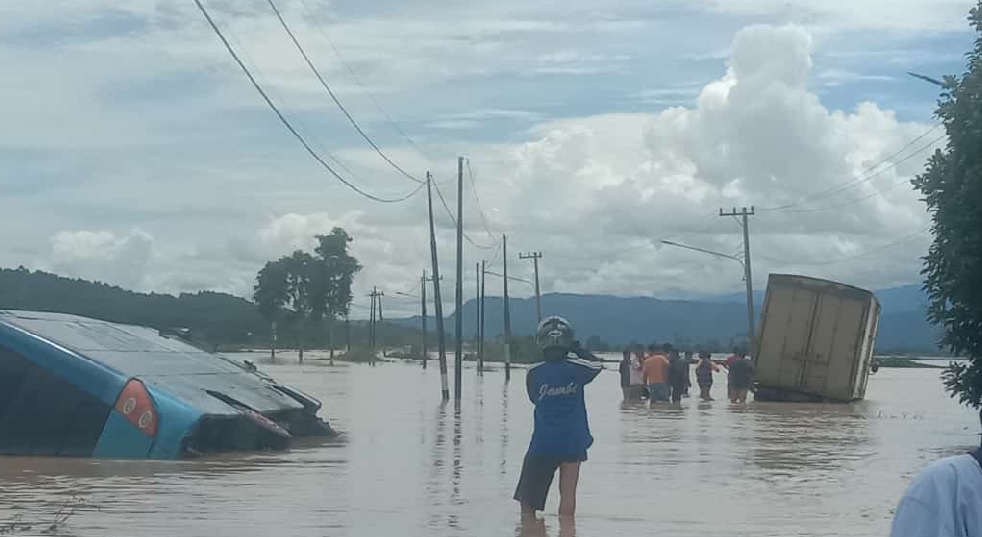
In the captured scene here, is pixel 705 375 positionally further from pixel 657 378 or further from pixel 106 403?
pixel 106 403

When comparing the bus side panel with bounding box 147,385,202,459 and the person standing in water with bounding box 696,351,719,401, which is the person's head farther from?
the person standing in water with bounding box 696,351,719,401

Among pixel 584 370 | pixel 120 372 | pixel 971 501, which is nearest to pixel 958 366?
pixel 584 370

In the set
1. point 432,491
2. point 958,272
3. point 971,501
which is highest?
point 958,272

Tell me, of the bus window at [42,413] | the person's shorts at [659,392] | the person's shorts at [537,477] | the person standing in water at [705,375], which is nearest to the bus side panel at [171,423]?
the bus window at [42,413]

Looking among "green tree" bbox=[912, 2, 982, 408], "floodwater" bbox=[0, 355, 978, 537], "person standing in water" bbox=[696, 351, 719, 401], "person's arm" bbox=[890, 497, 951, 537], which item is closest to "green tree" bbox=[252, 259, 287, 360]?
"person standing in water" bbox=[696, 351, 719, 401]

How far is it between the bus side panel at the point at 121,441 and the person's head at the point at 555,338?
7222 mm

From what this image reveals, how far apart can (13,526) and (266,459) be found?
635 centimetres

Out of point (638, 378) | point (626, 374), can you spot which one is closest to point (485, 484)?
point (638, 378)

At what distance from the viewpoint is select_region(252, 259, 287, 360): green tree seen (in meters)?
124

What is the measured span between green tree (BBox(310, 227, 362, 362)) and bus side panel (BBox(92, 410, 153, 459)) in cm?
10539

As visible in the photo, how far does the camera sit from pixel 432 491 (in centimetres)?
1448

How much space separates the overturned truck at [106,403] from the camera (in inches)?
654

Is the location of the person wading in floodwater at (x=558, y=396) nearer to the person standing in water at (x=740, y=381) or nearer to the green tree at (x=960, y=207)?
the green tree at (x=960, y=207)

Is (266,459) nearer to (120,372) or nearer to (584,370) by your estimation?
(120,372)
